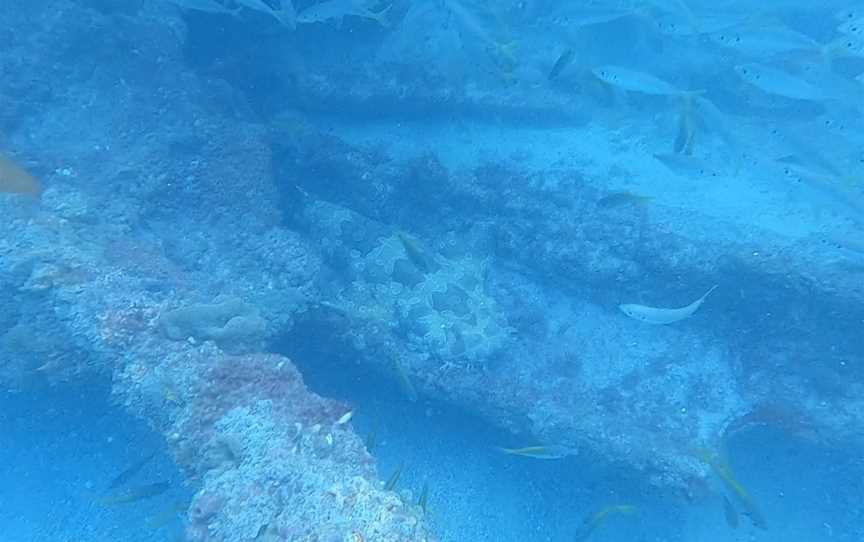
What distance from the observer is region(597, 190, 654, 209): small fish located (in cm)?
540

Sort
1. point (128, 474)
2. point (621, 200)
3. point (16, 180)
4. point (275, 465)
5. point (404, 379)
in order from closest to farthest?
point (275, 465) → point (128, 474) → point (16, 180) → point (404, 379) → point (621, 200)

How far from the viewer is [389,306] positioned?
5707 millimetres

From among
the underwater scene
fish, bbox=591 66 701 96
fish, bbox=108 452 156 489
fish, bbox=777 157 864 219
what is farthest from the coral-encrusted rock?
fish, bbox=777 157 864 219

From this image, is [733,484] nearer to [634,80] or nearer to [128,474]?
[634,80]

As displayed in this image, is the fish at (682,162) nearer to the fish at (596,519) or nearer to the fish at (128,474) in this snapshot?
the fish at (596,519)

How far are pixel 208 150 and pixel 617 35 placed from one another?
27.3 ft

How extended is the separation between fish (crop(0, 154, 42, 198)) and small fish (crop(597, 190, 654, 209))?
5.36 metres

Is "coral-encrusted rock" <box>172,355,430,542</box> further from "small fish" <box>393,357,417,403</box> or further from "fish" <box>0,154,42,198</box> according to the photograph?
"fish" <box>0,154,42,198</box>

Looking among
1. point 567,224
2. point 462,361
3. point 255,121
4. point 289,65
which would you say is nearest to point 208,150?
point 255,121

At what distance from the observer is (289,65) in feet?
24.5

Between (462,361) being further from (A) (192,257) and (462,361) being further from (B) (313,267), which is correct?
(A) (192,257)

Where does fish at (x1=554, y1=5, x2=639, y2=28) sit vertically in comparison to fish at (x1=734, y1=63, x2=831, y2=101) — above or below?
above

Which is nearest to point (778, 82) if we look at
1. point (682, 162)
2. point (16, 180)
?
point (682, 162)

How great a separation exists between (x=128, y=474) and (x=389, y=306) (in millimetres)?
2753
